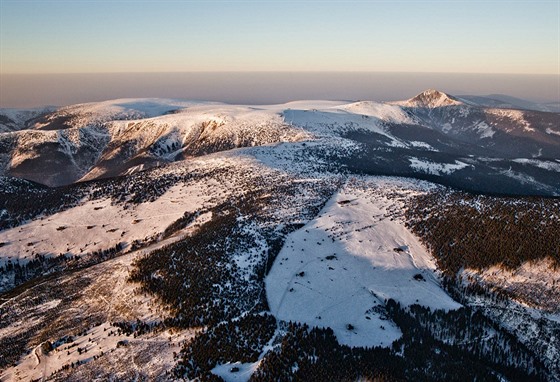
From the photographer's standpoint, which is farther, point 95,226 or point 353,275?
point 95,226

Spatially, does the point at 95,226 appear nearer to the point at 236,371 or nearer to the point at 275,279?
the point at 275,279

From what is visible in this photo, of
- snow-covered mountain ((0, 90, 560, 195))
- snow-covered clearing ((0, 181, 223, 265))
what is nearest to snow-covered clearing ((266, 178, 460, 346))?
snow-covered clearing ((0, 181, 223, 265))

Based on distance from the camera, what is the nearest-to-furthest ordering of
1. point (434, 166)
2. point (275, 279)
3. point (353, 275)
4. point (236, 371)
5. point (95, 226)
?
point (236, 371)
point (275, 279)
point (353, 275)
point (95, 226)
point (434, 166)

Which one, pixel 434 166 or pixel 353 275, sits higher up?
pixel 434 166

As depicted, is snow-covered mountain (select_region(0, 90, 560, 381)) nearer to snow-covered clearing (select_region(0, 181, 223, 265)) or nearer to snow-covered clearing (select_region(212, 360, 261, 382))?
snow-covered clearing (select_region(212, 360, 261, 382))

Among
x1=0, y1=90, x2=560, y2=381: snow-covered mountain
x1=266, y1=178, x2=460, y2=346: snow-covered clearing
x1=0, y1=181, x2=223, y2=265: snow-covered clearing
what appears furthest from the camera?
x1=0, y1=181, x2=223, y2=265: snow-covered clearing

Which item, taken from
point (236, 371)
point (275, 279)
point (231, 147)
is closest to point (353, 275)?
point (275, 279)

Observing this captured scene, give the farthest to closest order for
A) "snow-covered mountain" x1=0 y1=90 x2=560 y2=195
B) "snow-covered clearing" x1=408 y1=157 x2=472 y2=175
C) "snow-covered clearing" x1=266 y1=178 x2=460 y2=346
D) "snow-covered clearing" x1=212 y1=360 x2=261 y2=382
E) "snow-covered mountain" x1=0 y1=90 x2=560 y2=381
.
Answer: "snow-covered mountain" x1=0 y1=90 x2=560 y2=195, "snow-covered clearing" x1=408 y1=157 x2=472 y2=175, "snow-covered clearing" x1=266 y1=178 x2=460 y2=346, "snow-covered mountain" x1=0 y1=90 x2=560 y2=381, "snow-covered clearing" x1=212 y1=360 x2=261 y2=382
